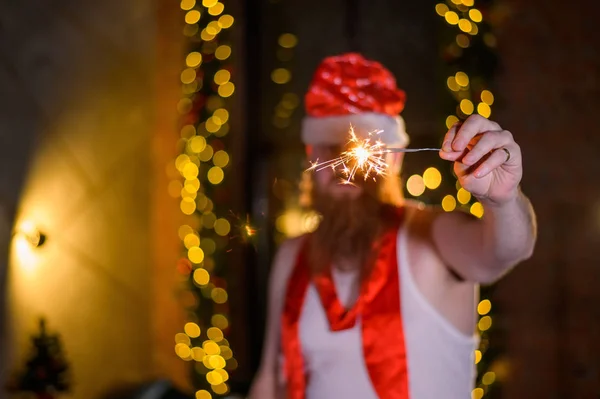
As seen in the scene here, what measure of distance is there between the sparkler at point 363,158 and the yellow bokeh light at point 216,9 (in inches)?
44.5

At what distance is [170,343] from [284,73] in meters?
1.23

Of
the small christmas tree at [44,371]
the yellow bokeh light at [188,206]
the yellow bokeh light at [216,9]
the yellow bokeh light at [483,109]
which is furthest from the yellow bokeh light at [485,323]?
the yellow bokeh light at [216,9]

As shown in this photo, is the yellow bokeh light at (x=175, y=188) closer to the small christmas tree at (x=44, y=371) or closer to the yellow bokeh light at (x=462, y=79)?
the small christmas tree at (x=44, y=371)

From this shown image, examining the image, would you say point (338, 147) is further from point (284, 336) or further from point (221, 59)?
point (221, 59)

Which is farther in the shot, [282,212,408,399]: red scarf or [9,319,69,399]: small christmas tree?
[9,319,69,399]: small christmas tree

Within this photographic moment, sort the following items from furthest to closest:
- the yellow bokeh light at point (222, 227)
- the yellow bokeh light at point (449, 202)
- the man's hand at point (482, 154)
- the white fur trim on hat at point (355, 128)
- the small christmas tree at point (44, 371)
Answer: the yellow bokeh light at point (222, 227), the yellow bokeh light at point (449, 202), the small christmas tree at point (44, 371), the white fur trim on hat at point (355, 128), the man's hand at point (482, 154)

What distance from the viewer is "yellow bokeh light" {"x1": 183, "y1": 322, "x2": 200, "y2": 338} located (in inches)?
85.4

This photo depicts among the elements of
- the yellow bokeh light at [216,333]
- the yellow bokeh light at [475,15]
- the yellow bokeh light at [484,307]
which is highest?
the yellow bokeh light at [475,15]

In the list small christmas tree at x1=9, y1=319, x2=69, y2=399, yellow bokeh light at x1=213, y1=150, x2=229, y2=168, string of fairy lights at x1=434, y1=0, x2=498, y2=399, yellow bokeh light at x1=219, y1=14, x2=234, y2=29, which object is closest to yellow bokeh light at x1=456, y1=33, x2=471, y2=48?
string of fairy lights at x1=434, y1=0, x2=498, y2=399

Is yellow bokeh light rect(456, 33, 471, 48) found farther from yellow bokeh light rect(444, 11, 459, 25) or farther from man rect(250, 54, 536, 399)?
man rect(250, 54, 536, 399)

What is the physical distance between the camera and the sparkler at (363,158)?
86 centimetres

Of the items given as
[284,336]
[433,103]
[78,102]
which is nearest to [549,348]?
[433,103]

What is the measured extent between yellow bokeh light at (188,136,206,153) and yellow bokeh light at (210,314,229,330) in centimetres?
62

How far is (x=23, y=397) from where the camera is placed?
1730 millimetres
